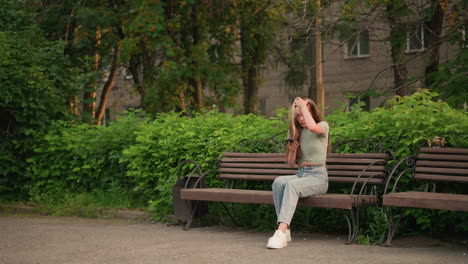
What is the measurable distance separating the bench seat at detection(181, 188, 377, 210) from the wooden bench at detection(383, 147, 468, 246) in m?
0.29

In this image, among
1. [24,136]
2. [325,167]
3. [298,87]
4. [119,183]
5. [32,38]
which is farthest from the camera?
[298,87]

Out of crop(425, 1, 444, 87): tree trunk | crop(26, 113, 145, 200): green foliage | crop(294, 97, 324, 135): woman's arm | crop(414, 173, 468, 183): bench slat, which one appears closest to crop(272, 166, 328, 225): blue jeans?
crop(294, 97, 324, 135): woman's arm

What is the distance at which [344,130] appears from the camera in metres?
8.34

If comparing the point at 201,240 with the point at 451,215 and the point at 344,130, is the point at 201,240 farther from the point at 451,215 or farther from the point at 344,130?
the point at 451,215

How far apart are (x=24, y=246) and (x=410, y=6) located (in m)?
10.1

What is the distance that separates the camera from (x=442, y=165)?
23.4 ft

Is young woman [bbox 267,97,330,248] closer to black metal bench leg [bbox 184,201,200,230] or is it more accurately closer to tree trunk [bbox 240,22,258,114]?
black metal bench leg [bbox 184,201,200,230]

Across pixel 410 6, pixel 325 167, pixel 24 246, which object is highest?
pixel 410 6

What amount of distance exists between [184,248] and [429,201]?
2.39 metres

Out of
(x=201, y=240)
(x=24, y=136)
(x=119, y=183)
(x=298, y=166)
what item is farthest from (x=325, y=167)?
(x=24, y=136)

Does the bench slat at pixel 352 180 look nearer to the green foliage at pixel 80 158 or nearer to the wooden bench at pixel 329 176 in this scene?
the wooden bench at pixel 329 176

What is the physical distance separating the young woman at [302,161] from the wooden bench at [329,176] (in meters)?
0.18

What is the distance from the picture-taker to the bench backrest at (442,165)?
702 centimetres

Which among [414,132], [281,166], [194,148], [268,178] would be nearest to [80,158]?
[194,148]
